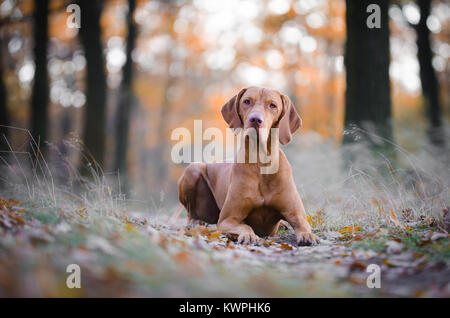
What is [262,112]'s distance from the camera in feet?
12.5

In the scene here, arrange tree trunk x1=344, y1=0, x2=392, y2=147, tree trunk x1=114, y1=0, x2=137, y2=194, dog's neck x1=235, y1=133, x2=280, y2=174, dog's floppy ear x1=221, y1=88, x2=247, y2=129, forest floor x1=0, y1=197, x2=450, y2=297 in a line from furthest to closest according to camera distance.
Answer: tree trunk x1=114, y1=0, x2=137, y2=194 → tree trunk x1=344, y1=0, x2=392, y2=147 → dog's floppy ear x1=221, y1=88, x2=247, y2=129 → dog's neck x1=235, y1=133, x2=280, y2=174 → forest floor x1=0, y1=197, x2=450, y2=297

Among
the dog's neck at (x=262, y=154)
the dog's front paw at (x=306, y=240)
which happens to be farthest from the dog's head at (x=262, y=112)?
the dog's front paw at (x=306, y=240)

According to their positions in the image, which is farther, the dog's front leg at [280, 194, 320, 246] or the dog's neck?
the dog's neck

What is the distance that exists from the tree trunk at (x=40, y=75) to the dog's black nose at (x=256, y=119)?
8.42 meters

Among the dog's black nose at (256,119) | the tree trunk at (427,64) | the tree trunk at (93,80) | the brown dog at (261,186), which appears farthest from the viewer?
the tree trunk at (427,64)

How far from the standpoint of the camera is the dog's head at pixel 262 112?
379cm

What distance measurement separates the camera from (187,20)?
1648 centimetres

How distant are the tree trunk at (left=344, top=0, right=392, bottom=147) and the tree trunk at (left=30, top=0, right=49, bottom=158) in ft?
26.5

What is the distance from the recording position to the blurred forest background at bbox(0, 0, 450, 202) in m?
7.00

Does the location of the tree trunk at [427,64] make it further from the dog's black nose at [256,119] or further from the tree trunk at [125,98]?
the dog's black nose at [256,119]

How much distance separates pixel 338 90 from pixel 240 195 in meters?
13.8

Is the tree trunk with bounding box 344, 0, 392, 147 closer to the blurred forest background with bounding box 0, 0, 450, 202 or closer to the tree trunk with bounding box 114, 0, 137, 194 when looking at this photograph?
the blurred forest background with bounding box 0, 0, 450, 202

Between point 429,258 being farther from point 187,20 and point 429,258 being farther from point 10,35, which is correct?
point 10,35

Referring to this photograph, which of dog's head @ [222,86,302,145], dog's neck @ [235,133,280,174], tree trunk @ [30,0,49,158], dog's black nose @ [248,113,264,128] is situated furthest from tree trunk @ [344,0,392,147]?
tree trunk @ [30,0,49,158]
